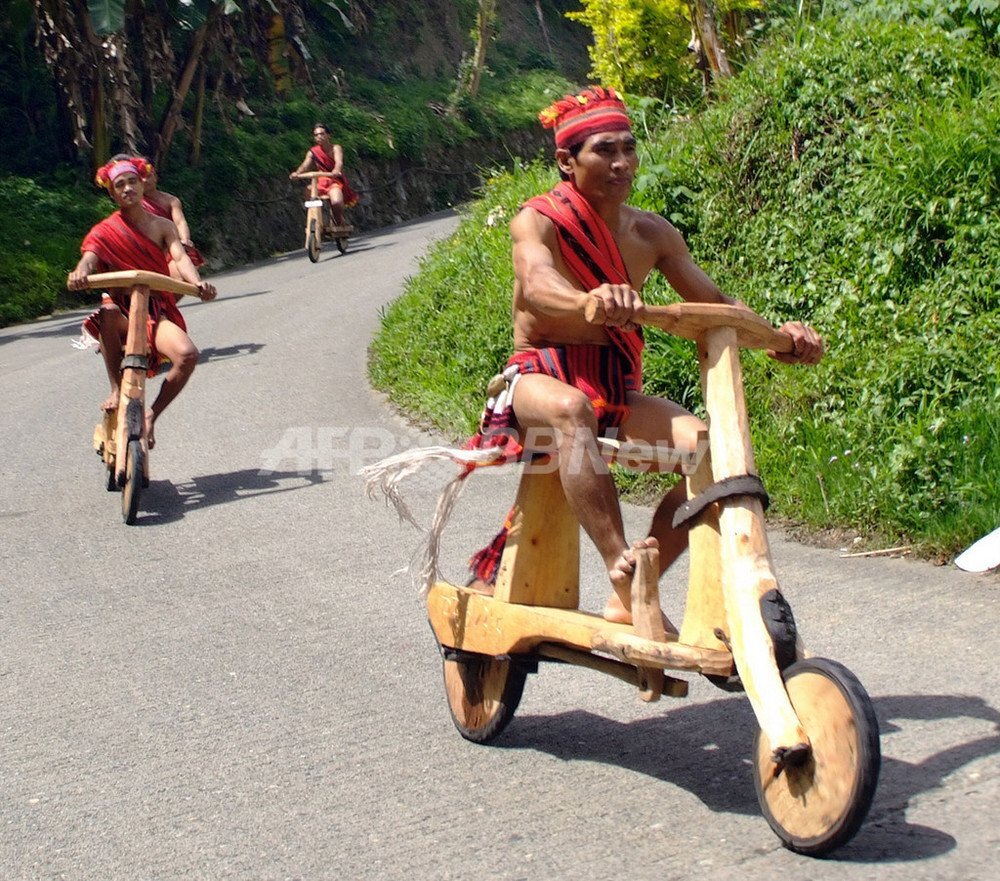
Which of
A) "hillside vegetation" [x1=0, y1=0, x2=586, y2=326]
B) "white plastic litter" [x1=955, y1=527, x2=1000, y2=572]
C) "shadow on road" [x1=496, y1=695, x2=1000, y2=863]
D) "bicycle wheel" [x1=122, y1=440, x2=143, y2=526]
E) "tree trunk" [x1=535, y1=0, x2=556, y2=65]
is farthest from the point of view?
"tree trunk" [x1=535, y1=0, x2=556, y2=65]

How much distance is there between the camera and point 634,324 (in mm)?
4145

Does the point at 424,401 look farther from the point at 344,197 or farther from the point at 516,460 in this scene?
the point at 344,197

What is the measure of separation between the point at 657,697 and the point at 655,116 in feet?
28.5

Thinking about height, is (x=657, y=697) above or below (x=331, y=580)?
above

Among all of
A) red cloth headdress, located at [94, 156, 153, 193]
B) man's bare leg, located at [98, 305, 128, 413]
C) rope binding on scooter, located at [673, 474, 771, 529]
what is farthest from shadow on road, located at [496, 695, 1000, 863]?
red cloth headdress, located at [94, 156, 153, 193]

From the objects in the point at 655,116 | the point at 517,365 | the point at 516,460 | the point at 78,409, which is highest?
the point at 655,116

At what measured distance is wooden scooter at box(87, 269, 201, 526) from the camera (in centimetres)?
870

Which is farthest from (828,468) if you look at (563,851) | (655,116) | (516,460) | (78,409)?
(78,409)

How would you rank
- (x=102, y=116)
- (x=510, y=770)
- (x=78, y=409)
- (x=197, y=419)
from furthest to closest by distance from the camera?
(x=102, y=116) < (x=78, y=409) < (x=197, y=419) < (x=510, y=770)

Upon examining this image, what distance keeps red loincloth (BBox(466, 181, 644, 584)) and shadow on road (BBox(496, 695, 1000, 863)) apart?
2.26 feet

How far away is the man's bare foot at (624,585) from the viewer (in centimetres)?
413

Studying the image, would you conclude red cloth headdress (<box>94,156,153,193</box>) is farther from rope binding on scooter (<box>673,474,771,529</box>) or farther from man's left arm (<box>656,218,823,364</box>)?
rope binding on scooter (<box>673,474,771,529</box>)

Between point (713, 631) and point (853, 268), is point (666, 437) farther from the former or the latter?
point (853, 268)

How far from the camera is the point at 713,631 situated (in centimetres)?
395
